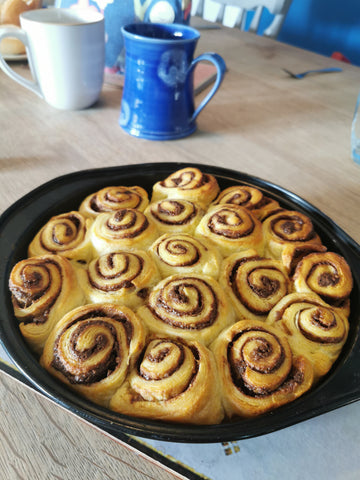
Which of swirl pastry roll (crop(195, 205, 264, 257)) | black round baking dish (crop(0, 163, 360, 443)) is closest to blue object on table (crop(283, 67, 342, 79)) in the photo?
black round baking dish (crop(0, 163, 360, 443))

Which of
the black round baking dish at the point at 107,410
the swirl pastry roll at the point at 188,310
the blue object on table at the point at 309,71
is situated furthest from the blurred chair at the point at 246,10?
the swirl pastry roll at the point at 188,310

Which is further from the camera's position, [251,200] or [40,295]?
[251,200]

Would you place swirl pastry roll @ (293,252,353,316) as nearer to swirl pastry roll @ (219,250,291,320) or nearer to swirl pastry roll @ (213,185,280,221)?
swirl pastry roll @ (219,250,291,320)

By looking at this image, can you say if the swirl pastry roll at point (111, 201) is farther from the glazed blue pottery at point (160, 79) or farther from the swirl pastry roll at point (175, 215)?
the glazed blue pottery at point (160, 79)

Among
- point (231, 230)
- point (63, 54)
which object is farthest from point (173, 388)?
point (63, 54)

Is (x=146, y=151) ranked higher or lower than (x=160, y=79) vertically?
lower

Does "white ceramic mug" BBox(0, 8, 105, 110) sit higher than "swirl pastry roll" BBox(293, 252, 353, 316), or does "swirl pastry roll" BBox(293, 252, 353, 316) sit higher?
"white ceramic mug" BBox(0, 8, 105, 110)

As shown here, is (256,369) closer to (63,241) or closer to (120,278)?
(120,278)
